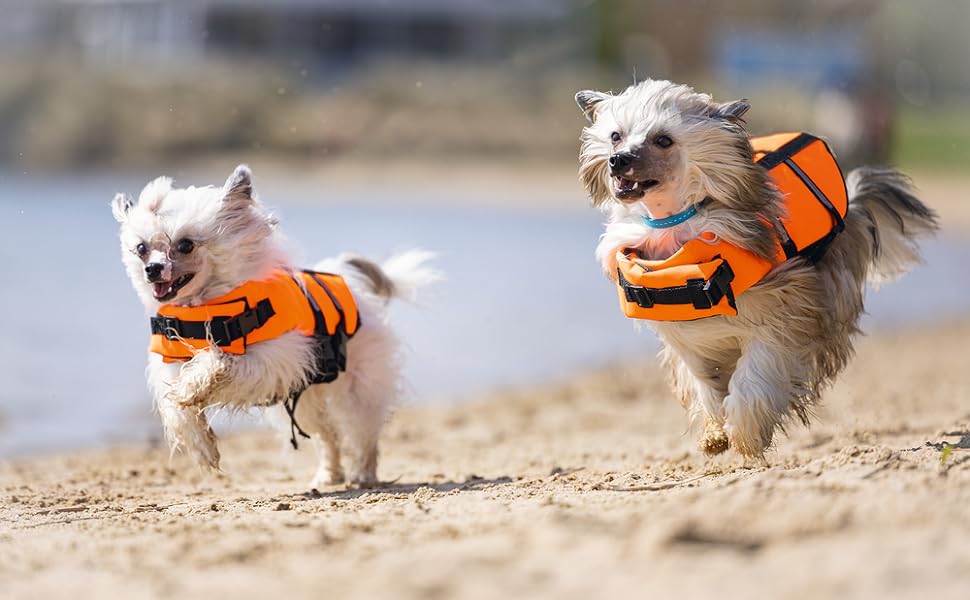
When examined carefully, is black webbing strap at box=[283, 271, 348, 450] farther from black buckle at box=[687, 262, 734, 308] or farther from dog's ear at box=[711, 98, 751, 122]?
dog's ear at box=[711, 98, 751, 122]

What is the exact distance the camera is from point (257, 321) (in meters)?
5.73

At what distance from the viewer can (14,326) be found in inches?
506

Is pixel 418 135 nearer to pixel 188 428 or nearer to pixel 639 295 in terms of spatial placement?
pixel 188 428

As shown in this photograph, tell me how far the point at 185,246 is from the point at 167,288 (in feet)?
0.67

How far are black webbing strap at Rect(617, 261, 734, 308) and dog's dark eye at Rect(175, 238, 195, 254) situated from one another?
75.8 inches

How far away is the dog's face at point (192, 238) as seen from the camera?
5641mm

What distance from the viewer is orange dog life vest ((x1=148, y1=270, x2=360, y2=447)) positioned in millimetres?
5676

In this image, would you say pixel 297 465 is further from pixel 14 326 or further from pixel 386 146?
pixel 386 146

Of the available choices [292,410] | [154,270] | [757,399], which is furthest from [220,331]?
[757,399]

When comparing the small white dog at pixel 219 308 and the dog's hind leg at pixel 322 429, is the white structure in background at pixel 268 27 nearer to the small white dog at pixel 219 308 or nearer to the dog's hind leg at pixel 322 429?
the dog's hind leg at pixel 322 429

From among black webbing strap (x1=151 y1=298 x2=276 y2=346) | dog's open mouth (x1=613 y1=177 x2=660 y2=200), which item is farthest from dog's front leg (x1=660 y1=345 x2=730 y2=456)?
black webbing strap (x1=151 y1=298 x2=276 y2=346)

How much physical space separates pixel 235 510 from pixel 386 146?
27998mm

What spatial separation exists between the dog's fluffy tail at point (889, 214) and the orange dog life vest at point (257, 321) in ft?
8.48

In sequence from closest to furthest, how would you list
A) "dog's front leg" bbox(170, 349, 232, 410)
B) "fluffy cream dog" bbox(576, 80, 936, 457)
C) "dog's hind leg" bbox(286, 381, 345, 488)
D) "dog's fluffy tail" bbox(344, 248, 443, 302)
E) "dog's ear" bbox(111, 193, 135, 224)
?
"fluffy cream dog" bbox(576, 80, 936, 457), "dog's front leg" bbox(170, 349, 232, 410), "dog's ear" bbox(111, 193, 135, 224), "dog's hind leg" bbox(286, 381, 345, 488), "dog's fluffy tail" bbox(344, 248, 443, 302)
